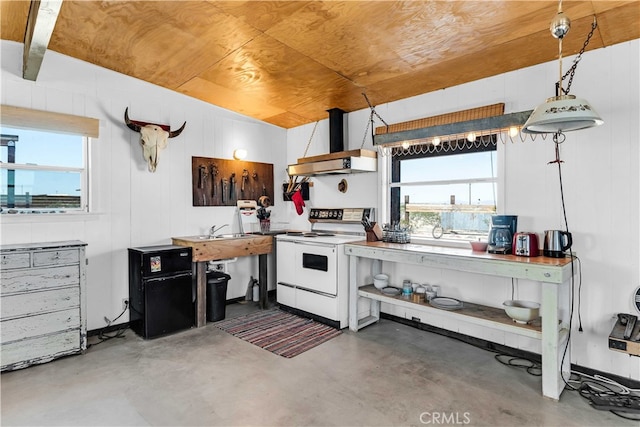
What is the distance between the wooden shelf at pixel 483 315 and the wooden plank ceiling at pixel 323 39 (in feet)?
6.59

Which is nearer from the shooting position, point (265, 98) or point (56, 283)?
point (56, 283)

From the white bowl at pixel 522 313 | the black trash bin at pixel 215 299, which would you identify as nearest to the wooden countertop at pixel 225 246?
the black trash bin at pixel 215 299

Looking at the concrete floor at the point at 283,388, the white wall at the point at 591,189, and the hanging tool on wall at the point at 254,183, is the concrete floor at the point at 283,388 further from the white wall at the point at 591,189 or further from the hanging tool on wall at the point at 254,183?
the hanging tool on wall at the point at 254,183

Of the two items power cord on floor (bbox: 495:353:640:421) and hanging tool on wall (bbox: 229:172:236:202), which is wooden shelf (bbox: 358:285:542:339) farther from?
hanging tool on wall (bbox: 229:172:236:202)

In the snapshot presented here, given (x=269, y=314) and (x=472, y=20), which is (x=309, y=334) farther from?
(x=472, y=20)

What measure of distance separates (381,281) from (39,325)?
3.23 m

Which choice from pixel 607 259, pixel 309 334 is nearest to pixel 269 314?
Answer: pixel 309 334

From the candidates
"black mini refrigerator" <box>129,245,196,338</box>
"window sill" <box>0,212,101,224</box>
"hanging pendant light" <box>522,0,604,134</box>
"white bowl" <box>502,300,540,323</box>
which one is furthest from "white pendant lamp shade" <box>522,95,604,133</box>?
"window sill" <box>0,212,101,224</box>

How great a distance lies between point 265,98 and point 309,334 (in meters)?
2.91

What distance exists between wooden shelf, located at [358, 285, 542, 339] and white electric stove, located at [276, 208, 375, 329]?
1.15 ft

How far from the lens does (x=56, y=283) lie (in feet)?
9.87

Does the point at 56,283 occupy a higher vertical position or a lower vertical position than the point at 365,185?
lower

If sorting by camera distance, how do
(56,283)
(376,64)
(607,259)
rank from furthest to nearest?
(376,64)
(56,283)
(607,259)

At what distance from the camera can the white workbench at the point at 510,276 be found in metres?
2.42
